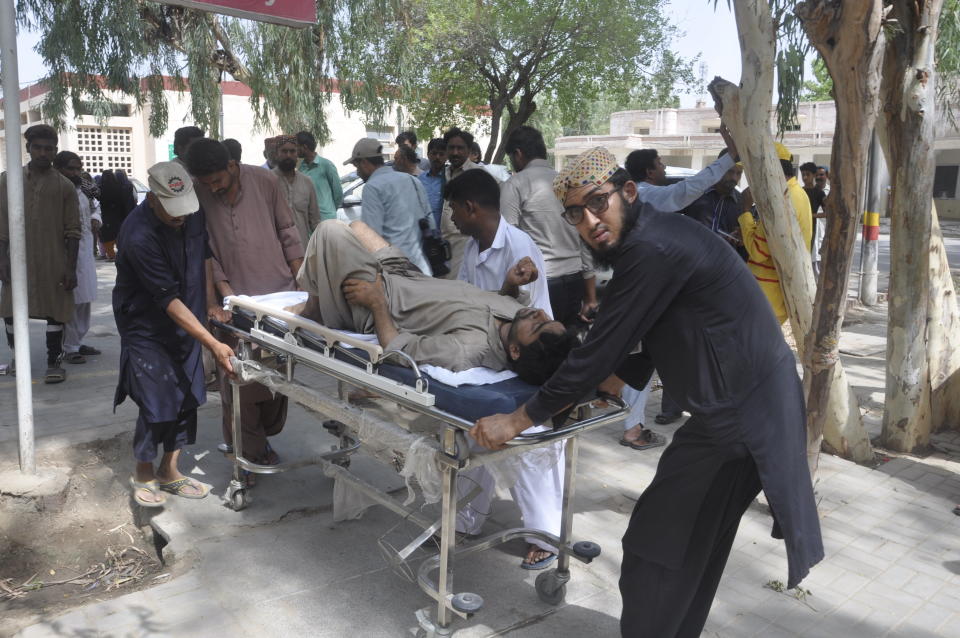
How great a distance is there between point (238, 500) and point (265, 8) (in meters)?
2.85

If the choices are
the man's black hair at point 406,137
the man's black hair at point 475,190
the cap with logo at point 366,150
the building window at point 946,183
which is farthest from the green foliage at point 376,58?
the building window at point 946,183

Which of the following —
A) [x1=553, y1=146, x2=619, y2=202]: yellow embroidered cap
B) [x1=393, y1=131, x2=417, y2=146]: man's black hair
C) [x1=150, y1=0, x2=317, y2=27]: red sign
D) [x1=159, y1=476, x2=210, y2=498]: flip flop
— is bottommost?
[x1=159, y1=476, x2=210, y2=498]: flip flop

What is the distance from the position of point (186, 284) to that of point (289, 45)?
10901 millimetres

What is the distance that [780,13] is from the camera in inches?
199

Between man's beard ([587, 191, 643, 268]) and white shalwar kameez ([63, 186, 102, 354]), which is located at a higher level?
man's beard ([587, 191, 643, 268])

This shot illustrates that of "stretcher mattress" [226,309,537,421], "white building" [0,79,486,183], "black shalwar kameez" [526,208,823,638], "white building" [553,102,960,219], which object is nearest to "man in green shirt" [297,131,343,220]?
"stretcher mattress" [226,309,537,421]

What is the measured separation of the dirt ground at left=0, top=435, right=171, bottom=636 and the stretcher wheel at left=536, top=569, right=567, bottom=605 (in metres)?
1.63

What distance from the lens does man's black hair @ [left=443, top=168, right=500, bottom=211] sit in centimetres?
382

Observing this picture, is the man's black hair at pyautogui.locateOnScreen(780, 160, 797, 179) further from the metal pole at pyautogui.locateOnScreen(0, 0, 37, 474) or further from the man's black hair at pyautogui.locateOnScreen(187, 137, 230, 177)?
the metal pole at pyautogui.locateOnScreen(0, 0, 37, 474)

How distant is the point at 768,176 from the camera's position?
13.9 ft

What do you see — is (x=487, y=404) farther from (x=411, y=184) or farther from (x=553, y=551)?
(x=411, y=184)

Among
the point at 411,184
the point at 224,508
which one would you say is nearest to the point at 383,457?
the point at 224,508

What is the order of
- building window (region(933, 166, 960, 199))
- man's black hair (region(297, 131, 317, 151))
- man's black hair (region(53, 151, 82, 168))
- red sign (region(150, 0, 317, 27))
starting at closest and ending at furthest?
red sign (region(150, 0, 317, 27)), man's black hair (region(297, 131, 317, 151)), man's black hair (region(53, 151, 82, 168)), building window (region(933, 166, 960, 199))

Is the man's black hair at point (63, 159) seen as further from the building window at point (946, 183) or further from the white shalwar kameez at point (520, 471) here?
the building window at point (946, 183)
